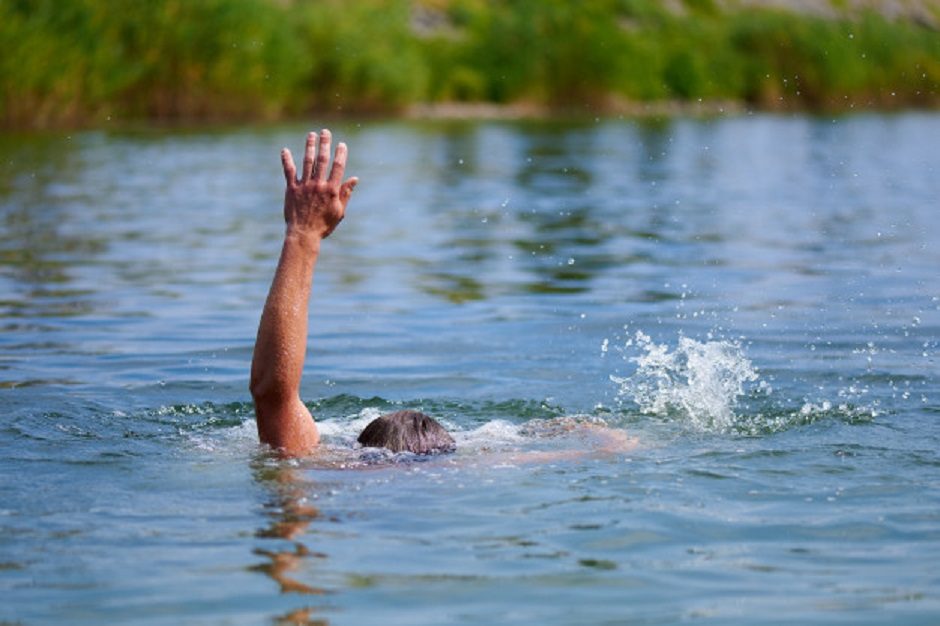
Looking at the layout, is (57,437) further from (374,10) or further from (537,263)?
(374,10)

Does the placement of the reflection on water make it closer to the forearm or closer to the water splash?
the forearm

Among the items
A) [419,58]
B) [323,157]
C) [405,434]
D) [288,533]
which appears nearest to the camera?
[288,533]

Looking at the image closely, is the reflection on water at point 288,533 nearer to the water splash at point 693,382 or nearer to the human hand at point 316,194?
the human hand at point 316,194

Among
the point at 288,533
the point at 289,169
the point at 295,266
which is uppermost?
the point at 289,169

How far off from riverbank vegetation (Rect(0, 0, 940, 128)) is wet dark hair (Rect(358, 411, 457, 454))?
1329 inches

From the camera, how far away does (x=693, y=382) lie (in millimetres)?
9734

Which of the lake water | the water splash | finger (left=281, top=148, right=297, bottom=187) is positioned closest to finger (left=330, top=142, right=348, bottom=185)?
finger (left=281, top=148, right=297, bottom=187)

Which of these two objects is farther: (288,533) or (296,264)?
(296,264)

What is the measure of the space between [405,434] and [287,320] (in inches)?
39.8

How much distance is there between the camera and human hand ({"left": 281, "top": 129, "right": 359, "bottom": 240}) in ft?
22.3

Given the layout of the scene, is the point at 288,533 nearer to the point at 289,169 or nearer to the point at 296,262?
the point at 296,262

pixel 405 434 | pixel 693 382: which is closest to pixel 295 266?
pixel 405 434

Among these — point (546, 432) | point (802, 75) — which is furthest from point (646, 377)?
point (802, 75)

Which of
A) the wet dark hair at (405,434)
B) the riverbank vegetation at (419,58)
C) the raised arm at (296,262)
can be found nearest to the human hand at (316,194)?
the raised arm at (296,262)
